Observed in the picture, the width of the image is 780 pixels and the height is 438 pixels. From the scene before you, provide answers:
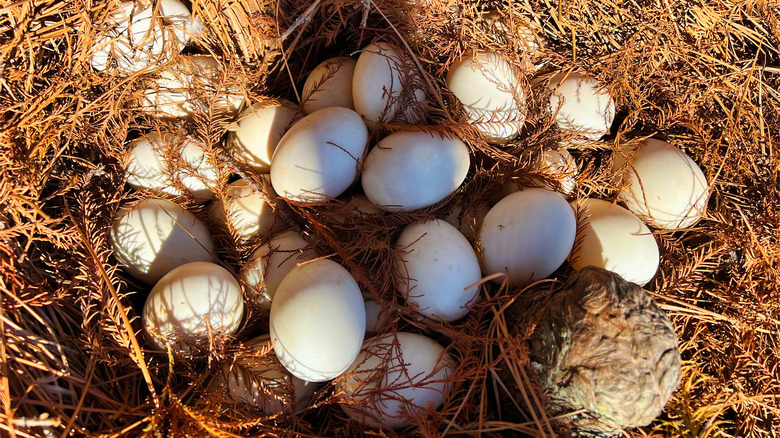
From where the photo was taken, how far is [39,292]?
114cm

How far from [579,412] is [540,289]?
29 cm

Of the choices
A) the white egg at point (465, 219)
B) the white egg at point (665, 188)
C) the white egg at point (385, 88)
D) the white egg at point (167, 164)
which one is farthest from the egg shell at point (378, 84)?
the white egg at point (665, 188)

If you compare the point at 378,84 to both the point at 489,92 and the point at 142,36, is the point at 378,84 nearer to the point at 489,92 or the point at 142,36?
the point at 489,92

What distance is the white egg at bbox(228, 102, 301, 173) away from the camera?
1.40m

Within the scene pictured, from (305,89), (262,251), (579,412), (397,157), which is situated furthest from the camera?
(305,89)

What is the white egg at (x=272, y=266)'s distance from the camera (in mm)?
1296

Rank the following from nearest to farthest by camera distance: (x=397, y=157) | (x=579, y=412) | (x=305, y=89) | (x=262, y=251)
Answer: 1. (x=579, y=412)
2. (x=397, y=157)
3. (x=262, y=251)
4. (x=305, y=89)

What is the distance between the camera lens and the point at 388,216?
1.33m

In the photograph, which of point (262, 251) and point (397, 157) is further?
point (262, 251)

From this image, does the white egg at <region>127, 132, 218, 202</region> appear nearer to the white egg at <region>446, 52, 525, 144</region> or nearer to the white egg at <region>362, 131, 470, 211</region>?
the white egg at <region>362, 131, 470, 211</region>

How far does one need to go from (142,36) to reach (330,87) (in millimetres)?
505

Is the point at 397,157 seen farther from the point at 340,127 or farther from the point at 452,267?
the point at 452,267

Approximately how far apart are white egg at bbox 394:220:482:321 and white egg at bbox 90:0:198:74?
32.8 inches

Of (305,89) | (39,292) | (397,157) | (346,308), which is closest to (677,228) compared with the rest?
(397,157)
